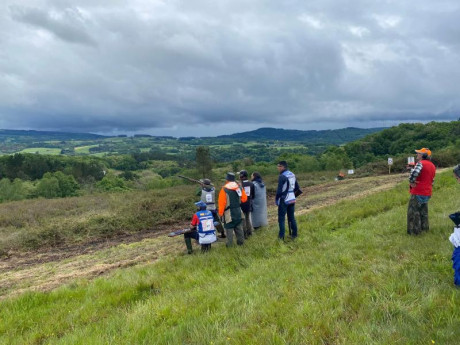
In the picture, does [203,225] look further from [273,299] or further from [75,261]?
[75,261]

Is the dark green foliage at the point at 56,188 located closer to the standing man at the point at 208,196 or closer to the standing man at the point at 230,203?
the standing man at the point at 208,196

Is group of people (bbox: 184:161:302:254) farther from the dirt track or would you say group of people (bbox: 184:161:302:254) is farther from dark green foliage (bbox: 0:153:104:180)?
dark green foliage (bbox: 0:153:104:180)

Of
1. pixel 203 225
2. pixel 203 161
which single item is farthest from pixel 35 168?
pixel 203 225

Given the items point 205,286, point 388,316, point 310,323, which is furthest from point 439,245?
point 205,286

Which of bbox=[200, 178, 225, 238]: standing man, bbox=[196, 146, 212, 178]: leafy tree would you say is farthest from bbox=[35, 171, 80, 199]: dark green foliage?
bbox=[200, 178, 225, 238]: standing man

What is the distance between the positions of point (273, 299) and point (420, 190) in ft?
15.1

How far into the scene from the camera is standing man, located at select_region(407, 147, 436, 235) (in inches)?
274

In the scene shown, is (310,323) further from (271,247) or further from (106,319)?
(271,247)

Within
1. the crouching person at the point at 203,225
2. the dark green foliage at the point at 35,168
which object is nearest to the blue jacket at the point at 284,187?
the crouching person at the point at 203,225

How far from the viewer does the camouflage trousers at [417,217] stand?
23.7ft

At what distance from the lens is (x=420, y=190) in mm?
7090

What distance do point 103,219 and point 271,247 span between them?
10739mm

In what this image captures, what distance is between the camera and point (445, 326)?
347cm

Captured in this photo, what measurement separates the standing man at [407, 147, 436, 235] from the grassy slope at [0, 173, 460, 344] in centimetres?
29
